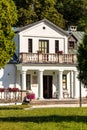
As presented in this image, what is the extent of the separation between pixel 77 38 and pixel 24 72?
8579 mm

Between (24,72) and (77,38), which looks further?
(77,38)

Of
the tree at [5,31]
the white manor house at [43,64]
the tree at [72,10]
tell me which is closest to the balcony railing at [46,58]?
the white manor house at [43,64]

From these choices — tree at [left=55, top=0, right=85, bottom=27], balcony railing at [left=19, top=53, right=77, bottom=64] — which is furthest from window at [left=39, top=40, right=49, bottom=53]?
tree at [left=55, top=0, right=85, bottom=27]

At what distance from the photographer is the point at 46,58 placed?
134ft

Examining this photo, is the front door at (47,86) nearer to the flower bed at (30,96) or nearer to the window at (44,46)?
the window at (44,46)

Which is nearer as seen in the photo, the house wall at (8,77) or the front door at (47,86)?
the house wall at (8,77)

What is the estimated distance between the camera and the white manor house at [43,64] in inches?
1590

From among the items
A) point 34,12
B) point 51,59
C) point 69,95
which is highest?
point 34,12

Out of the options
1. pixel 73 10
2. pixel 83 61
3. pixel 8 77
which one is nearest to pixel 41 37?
pixel 8 77

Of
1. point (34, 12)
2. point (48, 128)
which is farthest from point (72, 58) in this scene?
point (48, 128)

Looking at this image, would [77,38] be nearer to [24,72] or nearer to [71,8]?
[24,72]

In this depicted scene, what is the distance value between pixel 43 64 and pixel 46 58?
2.47ft

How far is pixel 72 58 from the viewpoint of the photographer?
4209 cm

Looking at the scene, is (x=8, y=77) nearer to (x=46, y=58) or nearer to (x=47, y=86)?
(x=46, y=58)
